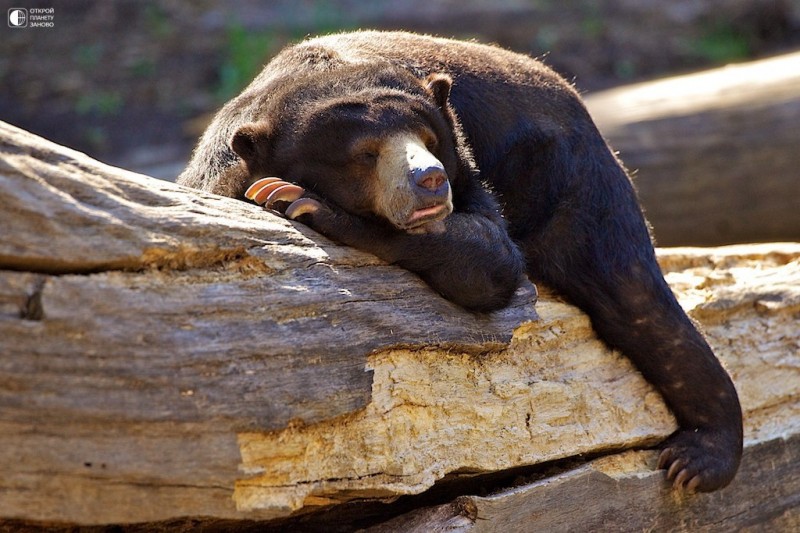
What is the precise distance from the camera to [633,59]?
38.6ft

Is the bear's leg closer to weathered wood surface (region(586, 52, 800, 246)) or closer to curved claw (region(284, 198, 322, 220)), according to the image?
curved claw (region(284, 198, 322, 220))

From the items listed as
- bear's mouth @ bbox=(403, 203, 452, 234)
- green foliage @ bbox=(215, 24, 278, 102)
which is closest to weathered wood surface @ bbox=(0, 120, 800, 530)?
bear's mouth @ bbox=(403, 203, 452, 234)

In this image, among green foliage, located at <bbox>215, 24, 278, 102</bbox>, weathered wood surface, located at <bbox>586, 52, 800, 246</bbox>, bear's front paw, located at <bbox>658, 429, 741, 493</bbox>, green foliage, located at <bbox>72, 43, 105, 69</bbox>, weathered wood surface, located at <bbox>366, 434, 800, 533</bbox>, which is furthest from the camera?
green foliage, located at <bbox>72, 43, 105, 69</bbox>

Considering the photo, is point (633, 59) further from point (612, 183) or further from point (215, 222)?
point (215, 222)

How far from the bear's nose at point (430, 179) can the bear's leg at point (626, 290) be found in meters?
0.98

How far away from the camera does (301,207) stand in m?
3.67

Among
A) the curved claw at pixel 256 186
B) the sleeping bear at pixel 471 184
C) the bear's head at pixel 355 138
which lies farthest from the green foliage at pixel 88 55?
the curved claw at pixel 256 186

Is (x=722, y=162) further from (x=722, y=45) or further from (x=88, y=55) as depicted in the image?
(x=88, y=55)

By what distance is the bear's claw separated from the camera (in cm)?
371

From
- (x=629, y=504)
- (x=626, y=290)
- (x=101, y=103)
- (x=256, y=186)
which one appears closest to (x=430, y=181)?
(x=256, y=186)

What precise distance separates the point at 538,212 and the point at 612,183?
0.37 meters

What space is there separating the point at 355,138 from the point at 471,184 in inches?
23.9

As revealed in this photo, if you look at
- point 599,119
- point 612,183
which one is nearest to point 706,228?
point 599,119

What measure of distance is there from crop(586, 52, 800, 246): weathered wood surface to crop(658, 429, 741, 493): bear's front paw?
4.16 meters
